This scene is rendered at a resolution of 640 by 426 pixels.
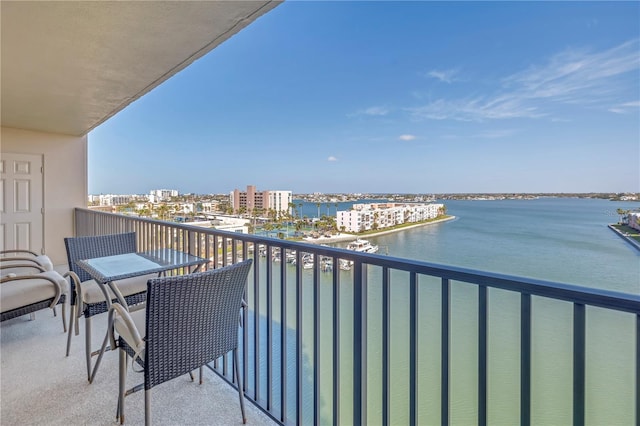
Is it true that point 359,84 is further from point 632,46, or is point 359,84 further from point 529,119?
point 632,46

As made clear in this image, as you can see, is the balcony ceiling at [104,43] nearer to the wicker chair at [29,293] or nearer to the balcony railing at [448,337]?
the balcony railing at [448,337]

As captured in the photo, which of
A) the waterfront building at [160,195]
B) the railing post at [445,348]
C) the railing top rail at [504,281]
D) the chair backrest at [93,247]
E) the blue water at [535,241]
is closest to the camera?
the railing top rail at [504,281]

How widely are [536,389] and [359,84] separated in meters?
19.2

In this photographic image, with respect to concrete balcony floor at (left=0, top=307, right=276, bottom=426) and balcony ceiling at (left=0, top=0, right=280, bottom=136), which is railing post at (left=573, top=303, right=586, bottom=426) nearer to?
concrete balcony floor at (left=0, top=307, right=276, bottom=426)

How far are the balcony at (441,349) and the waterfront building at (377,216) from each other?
552cm

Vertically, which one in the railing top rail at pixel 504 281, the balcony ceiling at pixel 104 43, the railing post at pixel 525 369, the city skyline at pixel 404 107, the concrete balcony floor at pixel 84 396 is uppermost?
the city skyline at pixel 404 107

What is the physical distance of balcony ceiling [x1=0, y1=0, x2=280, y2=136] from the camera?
2.13m

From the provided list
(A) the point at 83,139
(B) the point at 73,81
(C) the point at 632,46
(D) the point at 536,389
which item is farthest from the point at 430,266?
(C) the point at 632,46

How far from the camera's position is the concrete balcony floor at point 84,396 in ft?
6.31

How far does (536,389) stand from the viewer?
3.73 feet

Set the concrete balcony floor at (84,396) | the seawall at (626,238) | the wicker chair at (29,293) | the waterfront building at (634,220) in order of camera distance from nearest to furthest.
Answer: the concrete balcony floor at (84,396)
the wicker chair at (29,293)
the waterfront building at (634,220)
the seawall at (626,238)

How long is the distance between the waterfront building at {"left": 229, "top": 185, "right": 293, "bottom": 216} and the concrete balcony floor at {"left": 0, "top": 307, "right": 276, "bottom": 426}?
4.68 meters

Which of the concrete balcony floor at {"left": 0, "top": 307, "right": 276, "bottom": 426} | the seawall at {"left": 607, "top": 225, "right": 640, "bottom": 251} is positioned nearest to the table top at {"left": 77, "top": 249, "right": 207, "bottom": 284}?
the concrete balcony floor at {"left": 0, "top": 307, "right": 276, "bottom": 426}

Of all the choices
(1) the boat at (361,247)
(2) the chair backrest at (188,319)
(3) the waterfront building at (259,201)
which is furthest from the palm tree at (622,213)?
(2) the chair backrest at (188,319)
